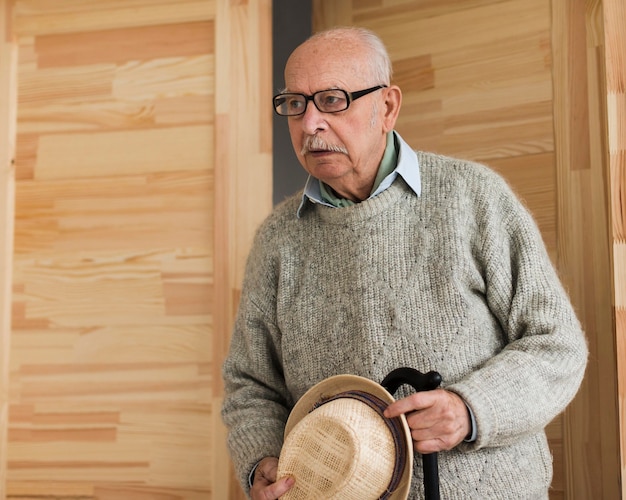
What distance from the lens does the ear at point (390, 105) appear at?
1673 mm

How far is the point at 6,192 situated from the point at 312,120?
1180 mm

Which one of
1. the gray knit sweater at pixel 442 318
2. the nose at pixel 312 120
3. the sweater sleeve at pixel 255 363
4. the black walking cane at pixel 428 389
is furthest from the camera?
the sweater sleeve at pixel 255 363

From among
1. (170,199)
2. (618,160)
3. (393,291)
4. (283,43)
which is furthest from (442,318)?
(283,43)

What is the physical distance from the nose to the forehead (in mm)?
37

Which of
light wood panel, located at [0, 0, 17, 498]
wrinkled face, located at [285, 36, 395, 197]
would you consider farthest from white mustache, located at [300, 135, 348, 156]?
light wood panel, located at [0, 0, 17, 498]

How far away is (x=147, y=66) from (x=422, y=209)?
106 centimetres

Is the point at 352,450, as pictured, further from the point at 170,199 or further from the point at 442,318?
the point at 170,199

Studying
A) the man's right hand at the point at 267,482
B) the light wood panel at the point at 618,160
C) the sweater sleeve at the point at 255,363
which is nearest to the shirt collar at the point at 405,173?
the sweater sleeve at the point at 255,363

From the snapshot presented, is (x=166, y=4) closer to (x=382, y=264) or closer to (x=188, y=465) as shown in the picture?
(x=382, y=264)

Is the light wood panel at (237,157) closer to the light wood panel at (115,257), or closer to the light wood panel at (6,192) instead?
the light wood panel at (115,257)

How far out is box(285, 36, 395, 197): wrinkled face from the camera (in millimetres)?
1597

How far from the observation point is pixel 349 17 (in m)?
2.66

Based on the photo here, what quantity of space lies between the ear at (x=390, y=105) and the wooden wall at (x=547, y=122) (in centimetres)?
67

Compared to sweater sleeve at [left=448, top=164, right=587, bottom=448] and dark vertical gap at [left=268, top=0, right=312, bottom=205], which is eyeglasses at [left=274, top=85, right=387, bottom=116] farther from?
dark vertical gap at [left=268, top=0, right=312, bottom=205]
